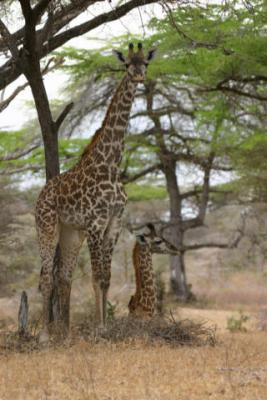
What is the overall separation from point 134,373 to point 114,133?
3794 mm

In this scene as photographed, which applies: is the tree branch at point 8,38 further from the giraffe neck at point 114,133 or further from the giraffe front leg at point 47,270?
the giraffe front leg at point 47,270

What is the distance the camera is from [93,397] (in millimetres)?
6465

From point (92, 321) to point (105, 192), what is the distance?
1.79 metres

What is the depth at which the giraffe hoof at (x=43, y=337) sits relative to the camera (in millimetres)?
9820

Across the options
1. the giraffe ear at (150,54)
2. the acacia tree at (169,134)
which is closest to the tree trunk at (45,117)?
the giraffe ear at (150,54)

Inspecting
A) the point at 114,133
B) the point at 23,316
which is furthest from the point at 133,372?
the point at 114,133

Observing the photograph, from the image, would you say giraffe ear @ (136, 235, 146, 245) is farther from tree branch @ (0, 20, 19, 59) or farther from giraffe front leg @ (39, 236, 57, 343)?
tree branch @ (0, 20, 19, 59)

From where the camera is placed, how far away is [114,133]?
10.5 m

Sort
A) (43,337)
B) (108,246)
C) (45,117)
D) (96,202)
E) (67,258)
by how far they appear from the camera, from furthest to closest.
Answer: (45,117)
(67,258)
(108,246)
(96,202)
(43,337)

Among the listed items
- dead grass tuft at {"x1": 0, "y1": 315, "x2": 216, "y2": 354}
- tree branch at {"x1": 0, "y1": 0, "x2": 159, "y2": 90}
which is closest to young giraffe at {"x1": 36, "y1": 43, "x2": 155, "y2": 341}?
dead grass tuft at {"x1": 0, "y1": 315, "x2": 216, "y2": 354}

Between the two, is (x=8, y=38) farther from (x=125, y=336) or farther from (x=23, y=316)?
(x=125, y=336)

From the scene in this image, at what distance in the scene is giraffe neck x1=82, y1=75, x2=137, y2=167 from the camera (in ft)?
33.9

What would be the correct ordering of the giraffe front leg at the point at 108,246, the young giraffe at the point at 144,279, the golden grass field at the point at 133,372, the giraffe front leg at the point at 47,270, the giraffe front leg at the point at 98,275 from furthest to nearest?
the young giraffe at the point at 144,279 → the giraffe front leg at the point at 47,270 → the giraffe front leg at the point at 108,246 → the giraffe front leg at the point at 98,275 → the golden grass field at the point at 133,372

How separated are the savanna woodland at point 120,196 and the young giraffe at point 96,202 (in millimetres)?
17
